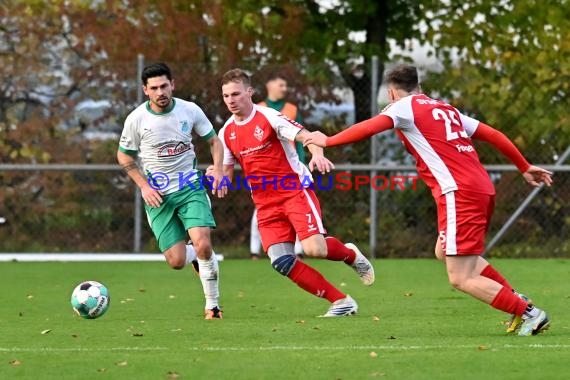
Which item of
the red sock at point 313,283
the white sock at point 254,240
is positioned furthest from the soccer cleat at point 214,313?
Result: the white sock at point 254,240

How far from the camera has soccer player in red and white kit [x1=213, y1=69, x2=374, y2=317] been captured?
10.7m

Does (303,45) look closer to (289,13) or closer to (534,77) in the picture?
(289,13)

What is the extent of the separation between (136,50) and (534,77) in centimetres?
542

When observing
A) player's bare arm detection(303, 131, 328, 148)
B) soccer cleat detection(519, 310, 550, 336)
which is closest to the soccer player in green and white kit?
player's bare arm detection(303, 131, 328, 148)

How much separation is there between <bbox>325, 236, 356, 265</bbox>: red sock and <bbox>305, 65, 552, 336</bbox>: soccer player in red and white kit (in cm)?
190

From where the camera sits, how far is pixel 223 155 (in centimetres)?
1120

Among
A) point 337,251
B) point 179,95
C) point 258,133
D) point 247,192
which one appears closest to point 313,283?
point 337,251

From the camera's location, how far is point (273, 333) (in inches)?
368

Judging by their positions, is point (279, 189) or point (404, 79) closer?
point (404, 79)

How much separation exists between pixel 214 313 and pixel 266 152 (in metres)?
1.30

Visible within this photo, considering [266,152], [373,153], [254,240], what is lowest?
[254,240]

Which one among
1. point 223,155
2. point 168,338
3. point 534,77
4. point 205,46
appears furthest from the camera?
point 205,46

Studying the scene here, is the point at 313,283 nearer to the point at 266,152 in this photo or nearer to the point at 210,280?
the point at 210,280

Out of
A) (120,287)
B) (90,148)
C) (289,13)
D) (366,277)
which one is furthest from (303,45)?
(366,277)
